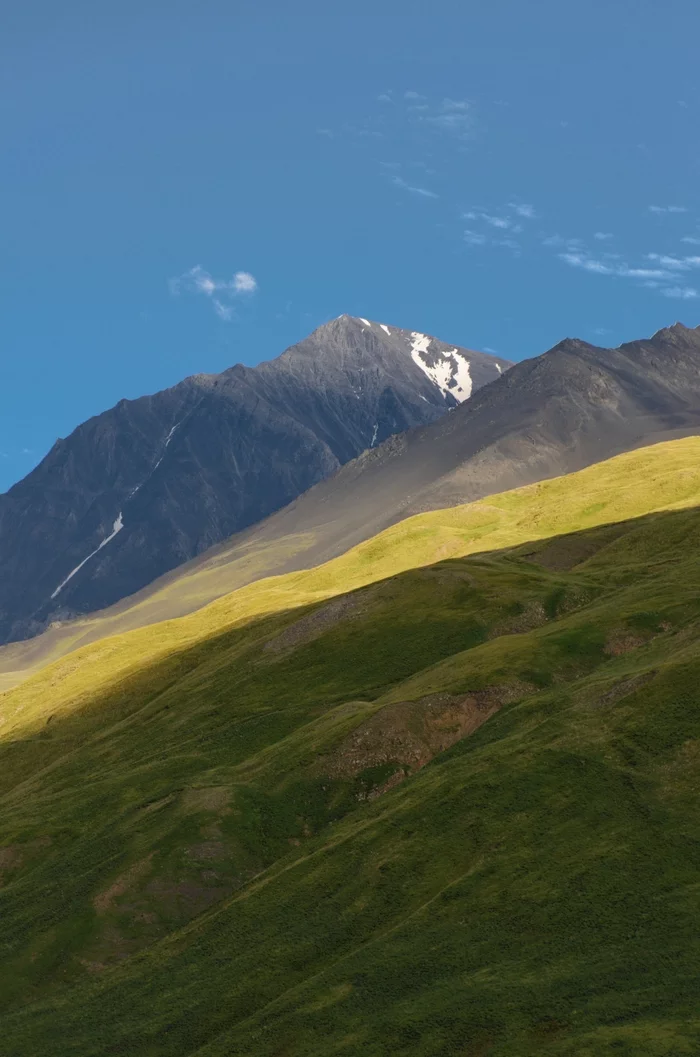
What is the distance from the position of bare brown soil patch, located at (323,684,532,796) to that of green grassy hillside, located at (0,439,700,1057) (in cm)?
30

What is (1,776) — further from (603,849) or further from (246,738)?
(603,849)

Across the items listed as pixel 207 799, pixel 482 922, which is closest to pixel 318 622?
pixel 207 799

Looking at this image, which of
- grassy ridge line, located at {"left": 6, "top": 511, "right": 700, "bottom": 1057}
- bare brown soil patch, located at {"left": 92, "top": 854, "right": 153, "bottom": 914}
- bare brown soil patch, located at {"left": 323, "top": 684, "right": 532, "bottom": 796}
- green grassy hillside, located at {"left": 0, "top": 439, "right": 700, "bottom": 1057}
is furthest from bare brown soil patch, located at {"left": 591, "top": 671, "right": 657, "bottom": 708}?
bare brown soil patch, located at {"left": 92, "top": 854, "right": 153, "bottom": 914}

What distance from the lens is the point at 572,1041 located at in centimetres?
5538

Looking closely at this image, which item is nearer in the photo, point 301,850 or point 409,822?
point 409,822

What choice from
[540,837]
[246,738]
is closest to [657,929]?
[540,837]

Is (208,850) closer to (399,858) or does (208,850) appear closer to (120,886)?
(120,886)

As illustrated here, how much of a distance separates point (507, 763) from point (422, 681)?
1399 inches

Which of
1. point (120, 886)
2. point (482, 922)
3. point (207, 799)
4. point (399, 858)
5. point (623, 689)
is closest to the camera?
point (482, 922)

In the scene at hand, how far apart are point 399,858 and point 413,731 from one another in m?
28.4

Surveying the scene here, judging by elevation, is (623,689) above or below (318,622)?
below

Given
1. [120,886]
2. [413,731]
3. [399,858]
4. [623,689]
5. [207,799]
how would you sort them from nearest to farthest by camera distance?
1. [399,858]
2. [623,689]
3. [120,886]
4. [207,799]
5. [413,731]

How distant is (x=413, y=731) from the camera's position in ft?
363

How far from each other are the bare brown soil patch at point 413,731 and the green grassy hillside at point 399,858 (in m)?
0.30
